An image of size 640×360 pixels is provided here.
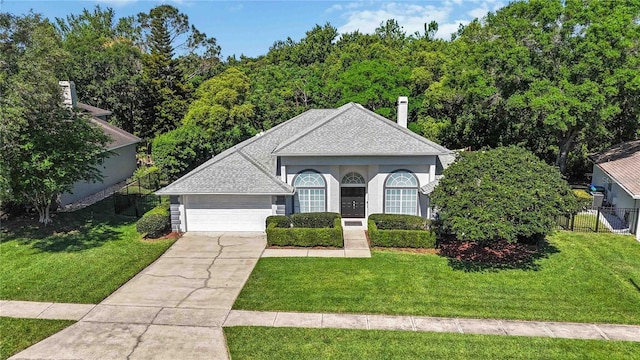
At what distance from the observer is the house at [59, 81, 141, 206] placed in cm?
2598

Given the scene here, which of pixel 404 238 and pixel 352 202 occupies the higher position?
pixel 352 202

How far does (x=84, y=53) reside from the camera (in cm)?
4178

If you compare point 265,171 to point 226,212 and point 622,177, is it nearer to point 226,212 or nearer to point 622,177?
point 226,212

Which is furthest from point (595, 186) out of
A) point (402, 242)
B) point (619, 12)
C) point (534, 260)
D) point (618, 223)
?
point (402, 242)

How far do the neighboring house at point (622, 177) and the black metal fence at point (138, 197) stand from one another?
81.4ft

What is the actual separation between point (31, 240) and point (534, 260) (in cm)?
2163

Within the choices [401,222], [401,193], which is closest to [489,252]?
[401,222]

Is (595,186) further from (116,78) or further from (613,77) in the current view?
(116,78)

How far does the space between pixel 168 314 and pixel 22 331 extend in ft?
12.6

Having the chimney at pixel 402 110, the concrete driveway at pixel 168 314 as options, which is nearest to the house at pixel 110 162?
the concrete driveway at pixel 168 314

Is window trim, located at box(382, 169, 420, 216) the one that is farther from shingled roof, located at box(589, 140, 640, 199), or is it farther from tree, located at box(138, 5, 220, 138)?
tree, located at box(138, 5, 220, 138)

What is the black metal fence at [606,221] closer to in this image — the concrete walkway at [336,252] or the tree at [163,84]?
the concrete walkway at [336,252]

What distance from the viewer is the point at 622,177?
21.2 metres

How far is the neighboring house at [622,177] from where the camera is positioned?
65.1 ft
